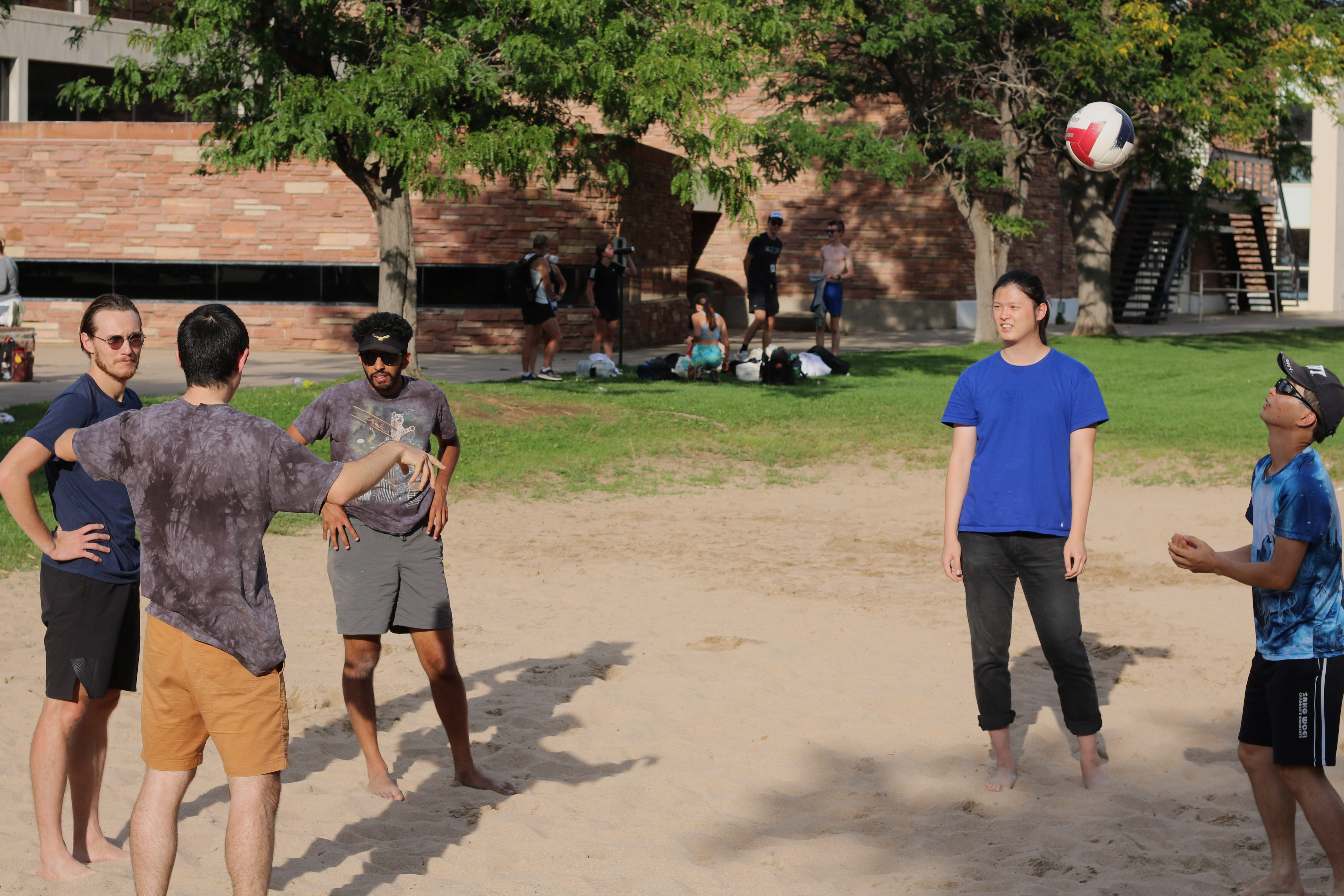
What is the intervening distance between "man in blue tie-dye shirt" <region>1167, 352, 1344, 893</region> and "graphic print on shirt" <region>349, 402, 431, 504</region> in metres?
2.63

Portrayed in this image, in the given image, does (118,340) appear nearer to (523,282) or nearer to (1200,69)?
(523,282)

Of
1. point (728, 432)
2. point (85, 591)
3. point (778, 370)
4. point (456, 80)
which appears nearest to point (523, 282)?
point (778, 370)

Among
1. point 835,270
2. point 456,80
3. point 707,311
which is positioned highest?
point 456,80

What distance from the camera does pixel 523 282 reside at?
1673cm

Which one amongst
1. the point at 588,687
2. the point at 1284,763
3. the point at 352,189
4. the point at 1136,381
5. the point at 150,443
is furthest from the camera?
the point at 352,189

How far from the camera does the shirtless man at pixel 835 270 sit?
1961 centimetres

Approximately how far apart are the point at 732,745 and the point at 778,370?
39.2 feet

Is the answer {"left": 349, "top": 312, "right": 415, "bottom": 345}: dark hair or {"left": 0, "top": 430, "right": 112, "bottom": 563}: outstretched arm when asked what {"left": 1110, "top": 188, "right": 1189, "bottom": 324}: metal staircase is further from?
{"left": 0, "top": 430, "right": 112, "bottom": 563}: outstretched arm

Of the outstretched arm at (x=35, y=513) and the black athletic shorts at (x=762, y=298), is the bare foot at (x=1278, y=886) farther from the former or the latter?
the black athletic shorts at (x=762, y=298)

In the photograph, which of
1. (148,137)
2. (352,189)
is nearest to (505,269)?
(352,189)

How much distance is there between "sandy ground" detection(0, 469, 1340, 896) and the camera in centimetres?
445

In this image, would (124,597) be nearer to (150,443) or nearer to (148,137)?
(150,443)

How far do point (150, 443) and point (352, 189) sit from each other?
18.8m

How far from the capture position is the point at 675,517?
35.0 feet
